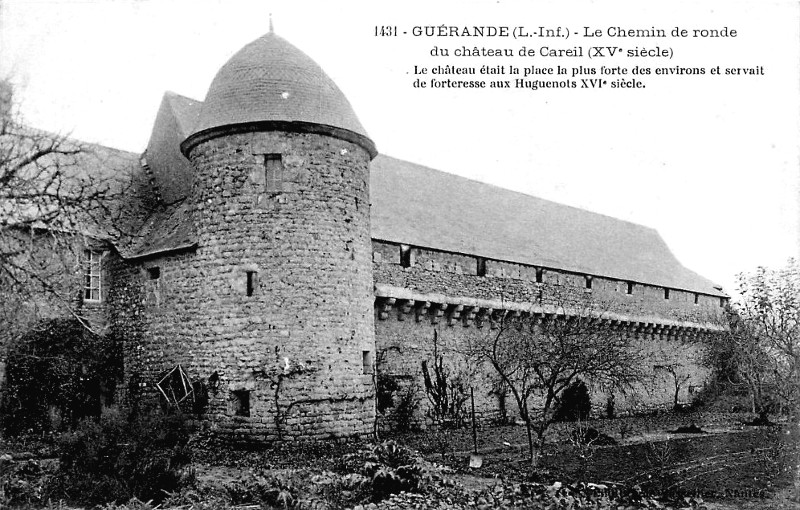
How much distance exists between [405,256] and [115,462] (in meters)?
11.5

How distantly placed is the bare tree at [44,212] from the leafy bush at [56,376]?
2.39ft

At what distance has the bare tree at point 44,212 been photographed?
8.95 metres

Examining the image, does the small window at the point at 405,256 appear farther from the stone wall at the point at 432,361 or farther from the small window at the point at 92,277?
the small window at the point at 92,277

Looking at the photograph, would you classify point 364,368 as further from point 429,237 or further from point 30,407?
point 30,407

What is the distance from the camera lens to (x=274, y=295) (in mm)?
14609

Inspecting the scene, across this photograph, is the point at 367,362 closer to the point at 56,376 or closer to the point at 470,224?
the point at 56,376

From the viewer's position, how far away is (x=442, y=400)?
2022 centimetres

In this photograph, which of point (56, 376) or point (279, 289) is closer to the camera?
point (279, 289)

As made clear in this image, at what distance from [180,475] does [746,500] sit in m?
7.67

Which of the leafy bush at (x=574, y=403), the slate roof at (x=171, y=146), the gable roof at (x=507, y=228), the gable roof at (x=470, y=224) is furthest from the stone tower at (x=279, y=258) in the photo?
the leafy bush at (x=574, y=403)

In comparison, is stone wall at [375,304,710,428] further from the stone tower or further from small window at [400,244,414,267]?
the stone tower

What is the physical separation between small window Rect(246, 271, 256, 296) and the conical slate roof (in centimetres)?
302

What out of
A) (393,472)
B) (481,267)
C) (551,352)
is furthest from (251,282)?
(481,267)

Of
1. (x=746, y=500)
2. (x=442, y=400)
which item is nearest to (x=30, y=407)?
(x=442, y=400)
